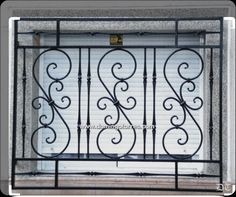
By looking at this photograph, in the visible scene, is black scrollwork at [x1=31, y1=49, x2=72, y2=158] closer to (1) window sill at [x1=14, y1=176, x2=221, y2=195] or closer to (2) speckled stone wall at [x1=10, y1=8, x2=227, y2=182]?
(2) speckled stone wall at [x1=10, y1=8, x2=227, y2=182]

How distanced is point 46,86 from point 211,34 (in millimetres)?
1548

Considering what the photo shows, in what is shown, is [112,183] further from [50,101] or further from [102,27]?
[102,27]

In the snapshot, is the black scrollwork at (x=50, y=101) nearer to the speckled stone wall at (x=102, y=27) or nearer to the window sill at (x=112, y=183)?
the speckled stone wall at (x=102, y=27)

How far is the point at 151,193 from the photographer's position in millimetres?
3273

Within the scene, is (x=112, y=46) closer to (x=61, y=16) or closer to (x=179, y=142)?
(x=61, y=16)

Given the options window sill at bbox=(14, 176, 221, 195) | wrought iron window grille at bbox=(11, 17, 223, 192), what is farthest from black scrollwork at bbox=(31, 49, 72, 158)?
window sill at bbox=(14, 176, 221, 195)

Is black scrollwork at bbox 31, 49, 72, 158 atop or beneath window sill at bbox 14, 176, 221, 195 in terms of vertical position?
atop

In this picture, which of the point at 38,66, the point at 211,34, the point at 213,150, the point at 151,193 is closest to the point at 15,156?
the point at 38,66

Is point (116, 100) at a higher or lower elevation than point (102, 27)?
lower

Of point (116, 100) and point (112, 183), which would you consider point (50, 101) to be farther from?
point (112, 183)

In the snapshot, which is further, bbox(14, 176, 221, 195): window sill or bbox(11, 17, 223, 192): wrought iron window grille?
bbox(14, 176, 221, 195): window sill

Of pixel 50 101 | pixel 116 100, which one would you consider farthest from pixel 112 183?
pixel 50 101

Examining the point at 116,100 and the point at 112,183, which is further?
the point at 112,183

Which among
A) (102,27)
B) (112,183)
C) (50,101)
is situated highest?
(102,27)
